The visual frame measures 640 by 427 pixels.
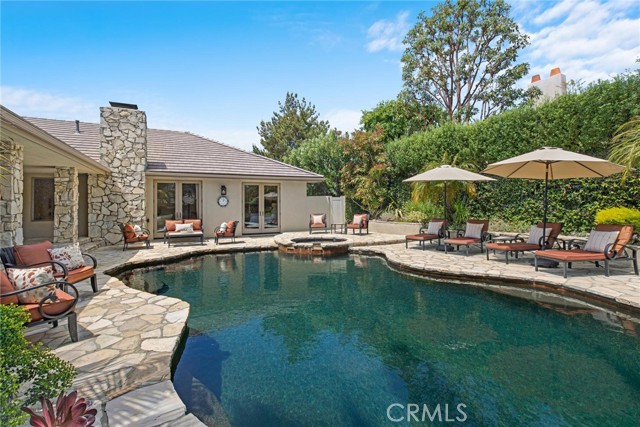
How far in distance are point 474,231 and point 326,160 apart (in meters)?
11.7

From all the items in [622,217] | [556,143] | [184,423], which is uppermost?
[556,143]

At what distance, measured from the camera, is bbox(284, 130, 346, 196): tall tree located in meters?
19.6

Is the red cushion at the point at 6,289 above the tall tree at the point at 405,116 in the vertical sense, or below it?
below

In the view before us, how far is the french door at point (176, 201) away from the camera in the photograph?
13.9 meters

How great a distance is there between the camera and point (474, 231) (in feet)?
33.3

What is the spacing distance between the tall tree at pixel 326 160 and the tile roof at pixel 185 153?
3385mm

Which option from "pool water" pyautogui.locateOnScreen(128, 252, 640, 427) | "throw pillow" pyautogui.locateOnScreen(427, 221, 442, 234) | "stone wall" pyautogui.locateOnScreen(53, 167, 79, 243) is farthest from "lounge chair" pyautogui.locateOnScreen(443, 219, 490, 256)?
"stone wall" pyautogui.locateOnScreen(53, 167, 79, 243)

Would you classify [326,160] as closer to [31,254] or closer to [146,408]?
[31,254]

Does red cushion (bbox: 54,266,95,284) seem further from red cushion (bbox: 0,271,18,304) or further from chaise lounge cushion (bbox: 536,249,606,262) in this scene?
chaise lounge cushion (bbox: 536,249,606,262)

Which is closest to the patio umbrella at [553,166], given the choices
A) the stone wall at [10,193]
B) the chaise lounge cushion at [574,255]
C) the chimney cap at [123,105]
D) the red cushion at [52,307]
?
the chaise lounge cushion at [574,255]

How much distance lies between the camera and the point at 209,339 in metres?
→ 4.67

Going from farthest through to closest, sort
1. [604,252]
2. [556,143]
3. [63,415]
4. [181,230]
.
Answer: [181,230] → [556,143] → [604,252] → [63,415]

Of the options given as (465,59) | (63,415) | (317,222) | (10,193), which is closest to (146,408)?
(63,415)

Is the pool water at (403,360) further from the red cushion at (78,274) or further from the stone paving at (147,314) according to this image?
the red cushion at (78,274)
